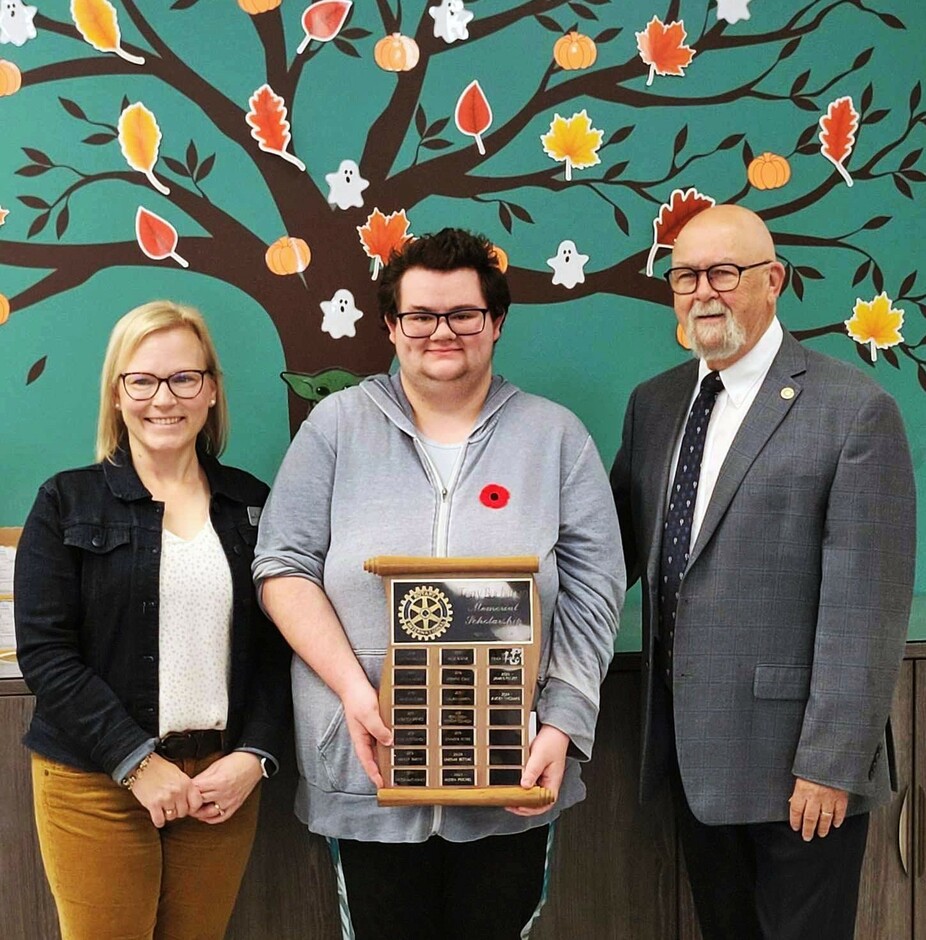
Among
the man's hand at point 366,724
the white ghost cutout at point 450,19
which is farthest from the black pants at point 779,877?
the white ghost cutout at point 450,19

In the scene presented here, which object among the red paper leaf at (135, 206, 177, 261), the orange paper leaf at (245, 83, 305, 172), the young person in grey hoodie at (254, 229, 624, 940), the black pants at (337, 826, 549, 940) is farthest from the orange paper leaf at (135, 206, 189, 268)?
the black pants at (337, 826, 549, 940)

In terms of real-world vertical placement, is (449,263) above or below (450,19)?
below

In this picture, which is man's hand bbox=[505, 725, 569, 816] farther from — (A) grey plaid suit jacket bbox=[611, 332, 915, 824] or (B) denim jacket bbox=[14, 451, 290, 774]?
(B) denim jacket bbox=[14, 451, 290, 774]

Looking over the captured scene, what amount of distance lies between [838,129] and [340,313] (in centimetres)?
131

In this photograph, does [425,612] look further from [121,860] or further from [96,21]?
[96,21]

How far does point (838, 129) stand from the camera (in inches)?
94.5

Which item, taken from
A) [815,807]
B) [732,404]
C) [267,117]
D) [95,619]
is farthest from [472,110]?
[815,807]

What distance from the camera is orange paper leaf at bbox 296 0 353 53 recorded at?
227 cm

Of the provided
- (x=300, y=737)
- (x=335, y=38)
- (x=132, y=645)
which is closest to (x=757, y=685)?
(x=300, y=737)

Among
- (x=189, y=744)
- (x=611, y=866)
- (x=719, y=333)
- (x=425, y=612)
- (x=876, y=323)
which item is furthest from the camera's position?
(x=876, y=323)

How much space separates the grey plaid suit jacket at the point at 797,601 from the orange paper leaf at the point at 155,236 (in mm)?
1385

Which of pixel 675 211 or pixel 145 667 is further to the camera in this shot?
pixel 675 211

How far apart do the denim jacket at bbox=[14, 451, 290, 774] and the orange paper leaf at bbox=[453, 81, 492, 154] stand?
3.85 feet

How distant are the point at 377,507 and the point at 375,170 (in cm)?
99
